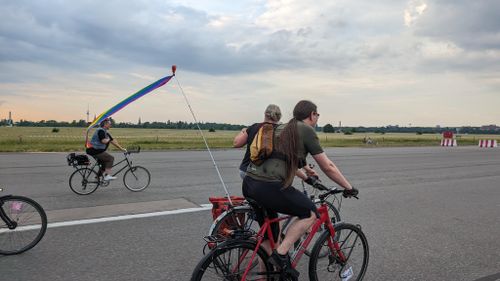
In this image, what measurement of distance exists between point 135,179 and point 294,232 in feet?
21.8

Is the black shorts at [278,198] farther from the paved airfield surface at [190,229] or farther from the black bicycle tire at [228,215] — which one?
the paved airfield surface at [190,229]

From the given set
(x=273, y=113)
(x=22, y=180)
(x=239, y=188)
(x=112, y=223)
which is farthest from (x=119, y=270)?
(x=22, y=180)

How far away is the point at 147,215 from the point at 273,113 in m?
3.59

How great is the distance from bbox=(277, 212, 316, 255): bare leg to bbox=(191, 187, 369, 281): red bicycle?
0.12 m

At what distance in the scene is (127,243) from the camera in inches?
203

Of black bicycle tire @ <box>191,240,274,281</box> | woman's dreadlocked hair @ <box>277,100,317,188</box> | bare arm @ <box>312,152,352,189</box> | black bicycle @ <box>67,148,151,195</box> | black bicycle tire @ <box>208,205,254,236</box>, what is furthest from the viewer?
black bicycle @ <box>67,148,151,195</box>

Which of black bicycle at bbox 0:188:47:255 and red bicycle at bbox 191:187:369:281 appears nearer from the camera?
red bicycle at bbox 191:187:369:281

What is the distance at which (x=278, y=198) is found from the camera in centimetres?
326

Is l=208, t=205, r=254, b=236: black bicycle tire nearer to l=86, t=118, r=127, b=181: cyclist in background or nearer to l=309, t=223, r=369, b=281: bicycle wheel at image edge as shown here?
l=309, t=223, r=369, b=281: bicycle wheel at image edge

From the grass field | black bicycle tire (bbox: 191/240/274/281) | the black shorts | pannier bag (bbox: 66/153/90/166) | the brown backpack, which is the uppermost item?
the brown backpack

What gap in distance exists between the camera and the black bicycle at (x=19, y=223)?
189 inches

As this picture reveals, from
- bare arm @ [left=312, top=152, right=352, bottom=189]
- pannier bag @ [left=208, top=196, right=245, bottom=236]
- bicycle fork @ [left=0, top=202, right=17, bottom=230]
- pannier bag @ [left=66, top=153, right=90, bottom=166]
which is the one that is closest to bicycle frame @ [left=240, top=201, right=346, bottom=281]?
bare arm @ [left=312, top=152, right=352, bottom=189]

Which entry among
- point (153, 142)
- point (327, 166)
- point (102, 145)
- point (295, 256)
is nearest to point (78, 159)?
point (102, 145)

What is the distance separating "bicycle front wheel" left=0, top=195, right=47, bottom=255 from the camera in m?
4.79
